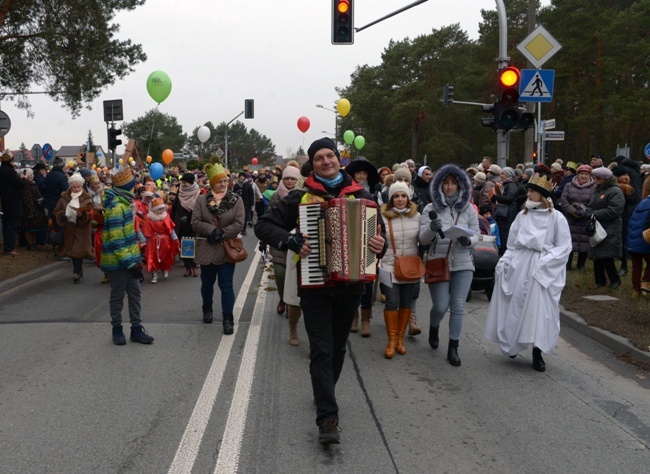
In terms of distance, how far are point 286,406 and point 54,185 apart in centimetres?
1077

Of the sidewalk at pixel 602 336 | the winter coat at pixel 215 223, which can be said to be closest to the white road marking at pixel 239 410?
the winter coat at pixel 215 223

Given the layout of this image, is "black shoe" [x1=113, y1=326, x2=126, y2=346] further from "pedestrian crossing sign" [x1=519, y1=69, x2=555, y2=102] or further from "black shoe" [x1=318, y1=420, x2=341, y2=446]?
"pedestrian crossing sign" [x1=519, y1=69, x2=555, y2=102]

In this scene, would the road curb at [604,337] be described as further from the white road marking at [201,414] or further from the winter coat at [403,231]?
the white road marking at [201,414]

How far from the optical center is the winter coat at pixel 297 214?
436 centimetres

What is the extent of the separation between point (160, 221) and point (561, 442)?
8360mm

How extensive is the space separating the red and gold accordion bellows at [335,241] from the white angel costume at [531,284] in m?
2.57

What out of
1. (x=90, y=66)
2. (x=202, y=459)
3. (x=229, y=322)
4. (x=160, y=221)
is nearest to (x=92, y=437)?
(x=202, y=459)

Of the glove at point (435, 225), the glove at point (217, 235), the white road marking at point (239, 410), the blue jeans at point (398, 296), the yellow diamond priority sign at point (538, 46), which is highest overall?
the yellow diamond priority sign at point (538, 46)

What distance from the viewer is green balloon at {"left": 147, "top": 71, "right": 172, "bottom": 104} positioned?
1875 cm

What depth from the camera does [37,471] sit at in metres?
3.89

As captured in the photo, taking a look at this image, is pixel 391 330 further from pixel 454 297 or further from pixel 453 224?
pixel 453 224

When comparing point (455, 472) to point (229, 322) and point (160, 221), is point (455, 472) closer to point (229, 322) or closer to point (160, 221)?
point (229, 322)

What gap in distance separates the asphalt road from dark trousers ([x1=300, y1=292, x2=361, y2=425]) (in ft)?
1.05

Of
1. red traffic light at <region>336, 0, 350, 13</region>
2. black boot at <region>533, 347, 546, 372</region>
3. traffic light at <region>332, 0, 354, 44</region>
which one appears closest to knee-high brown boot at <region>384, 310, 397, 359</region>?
black boot at <region>533, 347, 546, 372</region>
